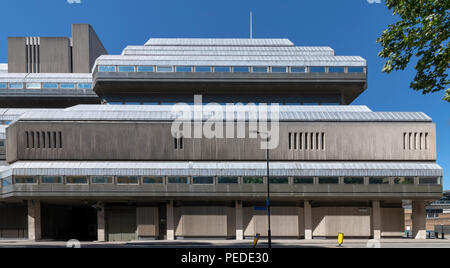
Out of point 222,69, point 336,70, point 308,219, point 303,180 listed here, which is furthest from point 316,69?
point 308,219

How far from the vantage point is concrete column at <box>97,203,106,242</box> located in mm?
41406

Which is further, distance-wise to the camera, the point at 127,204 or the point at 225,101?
the point at 225,101

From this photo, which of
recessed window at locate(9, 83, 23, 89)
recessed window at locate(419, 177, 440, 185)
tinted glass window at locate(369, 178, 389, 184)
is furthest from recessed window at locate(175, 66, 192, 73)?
recessed window at locate(419, 177, 440, 185)

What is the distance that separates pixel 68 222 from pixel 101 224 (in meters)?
13.9

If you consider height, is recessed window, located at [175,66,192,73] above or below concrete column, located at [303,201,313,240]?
above

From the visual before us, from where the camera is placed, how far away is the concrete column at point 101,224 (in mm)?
41406

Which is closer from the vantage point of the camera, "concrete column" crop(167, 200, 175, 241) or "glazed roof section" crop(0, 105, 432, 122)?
"concrete column" crop(167, 200, 175, 241)

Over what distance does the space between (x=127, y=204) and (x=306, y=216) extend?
20.7 meters

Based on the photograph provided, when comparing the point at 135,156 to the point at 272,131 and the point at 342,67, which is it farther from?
the point at 342,67

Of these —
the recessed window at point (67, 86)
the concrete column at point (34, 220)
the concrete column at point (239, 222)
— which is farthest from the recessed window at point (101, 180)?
the recessed window at point (67, 86)

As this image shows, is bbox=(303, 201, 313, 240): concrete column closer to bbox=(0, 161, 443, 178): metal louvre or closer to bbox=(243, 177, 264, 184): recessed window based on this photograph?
bbox=(0, 161, 443, 178): metal louvre

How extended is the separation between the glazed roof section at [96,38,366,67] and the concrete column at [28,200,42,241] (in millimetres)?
→ 20025
